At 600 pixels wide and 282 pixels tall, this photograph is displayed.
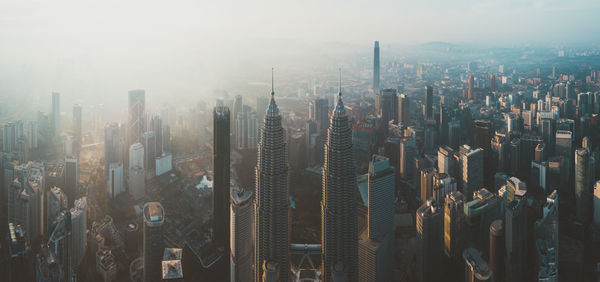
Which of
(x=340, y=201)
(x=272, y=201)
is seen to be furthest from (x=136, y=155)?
(x=340, y=201)

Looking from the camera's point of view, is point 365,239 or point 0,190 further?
point 0,190

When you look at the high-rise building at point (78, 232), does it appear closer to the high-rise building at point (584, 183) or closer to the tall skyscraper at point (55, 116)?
the tall skyscraper at point (55, 116)

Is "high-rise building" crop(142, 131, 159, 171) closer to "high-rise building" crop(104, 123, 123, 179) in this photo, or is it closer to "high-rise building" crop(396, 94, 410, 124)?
"high-rise building" crop(104, 123, 123, 179)

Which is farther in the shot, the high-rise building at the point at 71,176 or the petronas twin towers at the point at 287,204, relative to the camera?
the high-rise building at the point at 71,176

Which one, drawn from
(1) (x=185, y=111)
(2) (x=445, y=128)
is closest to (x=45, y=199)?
(1) (x=185, y=111)

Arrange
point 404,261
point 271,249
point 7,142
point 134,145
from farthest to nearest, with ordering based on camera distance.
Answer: point 134,145
point 7,142
point 404,261
point 271,249

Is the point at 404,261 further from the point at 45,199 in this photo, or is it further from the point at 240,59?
the point at 45,199

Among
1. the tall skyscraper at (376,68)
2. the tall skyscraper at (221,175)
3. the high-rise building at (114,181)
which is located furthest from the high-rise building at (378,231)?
the high-rise building at (114,181)
